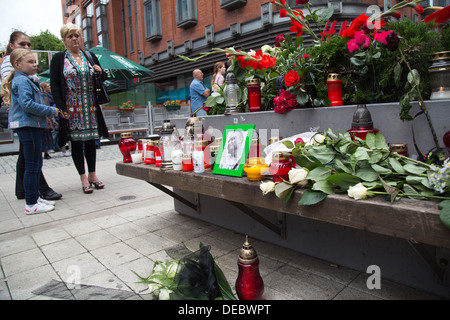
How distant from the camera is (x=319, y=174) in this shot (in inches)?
58.6

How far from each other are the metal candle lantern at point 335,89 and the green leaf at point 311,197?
2.70 feet

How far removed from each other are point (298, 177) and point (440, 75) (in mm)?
881

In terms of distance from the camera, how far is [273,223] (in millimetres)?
2406

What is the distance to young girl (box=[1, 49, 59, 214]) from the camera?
3502 millimetres

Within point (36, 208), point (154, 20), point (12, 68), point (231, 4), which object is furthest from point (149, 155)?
point (154, 20)

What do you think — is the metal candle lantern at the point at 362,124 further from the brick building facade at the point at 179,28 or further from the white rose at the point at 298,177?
the brick building facade at the point at 179,28

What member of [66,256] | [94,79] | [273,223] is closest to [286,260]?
[273,223]

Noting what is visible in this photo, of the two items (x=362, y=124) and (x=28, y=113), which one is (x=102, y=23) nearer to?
(x=28, y=113)

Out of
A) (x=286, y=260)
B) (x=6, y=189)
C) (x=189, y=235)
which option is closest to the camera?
(x=286, y=260)

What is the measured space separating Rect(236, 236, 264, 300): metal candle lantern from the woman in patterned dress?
336 cm

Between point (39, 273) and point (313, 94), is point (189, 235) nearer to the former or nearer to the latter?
point (39, 273)

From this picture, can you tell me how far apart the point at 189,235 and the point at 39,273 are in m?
1.14

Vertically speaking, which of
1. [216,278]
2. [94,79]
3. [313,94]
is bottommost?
[216,278]

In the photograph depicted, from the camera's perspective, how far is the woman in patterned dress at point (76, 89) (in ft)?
13.4
